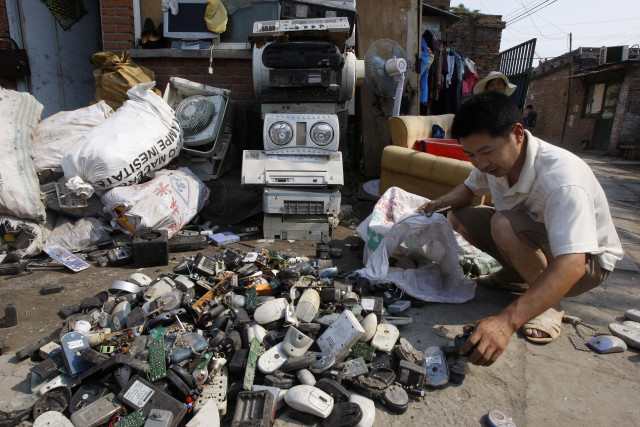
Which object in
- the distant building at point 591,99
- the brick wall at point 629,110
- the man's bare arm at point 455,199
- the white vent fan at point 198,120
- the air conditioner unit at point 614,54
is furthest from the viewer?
the air conditioner unit at point 614,54

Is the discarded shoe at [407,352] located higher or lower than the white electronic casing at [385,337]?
lower

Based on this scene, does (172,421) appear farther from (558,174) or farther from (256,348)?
(558,174)

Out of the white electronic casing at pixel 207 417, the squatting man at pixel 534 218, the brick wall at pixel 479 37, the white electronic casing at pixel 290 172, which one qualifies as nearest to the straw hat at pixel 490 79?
the white electronic casing at pixel 290 172

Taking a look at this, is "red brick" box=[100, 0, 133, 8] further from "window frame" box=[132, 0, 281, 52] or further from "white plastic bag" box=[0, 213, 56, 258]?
"white plastic bag" box=[0, 213, 56, 258]

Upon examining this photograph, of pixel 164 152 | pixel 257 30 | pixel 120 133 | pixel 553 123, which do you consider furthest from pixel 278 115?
pixel 553 123

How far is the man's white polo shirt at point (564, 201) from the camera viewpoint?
1.46 metres

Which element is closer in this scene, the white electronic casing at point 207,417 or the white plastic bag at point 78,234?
Result: the white electronic casing at point 207,417

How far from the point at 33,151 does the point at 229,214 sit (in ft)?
4.96

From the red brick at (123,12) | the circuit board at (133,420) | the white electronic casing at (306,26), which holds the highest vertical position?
the red brick at (123,12)

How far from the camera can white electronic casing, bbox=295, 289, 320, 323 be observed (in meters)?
1.75

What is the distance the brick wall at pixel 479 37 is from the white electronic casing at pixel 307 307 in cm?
1058

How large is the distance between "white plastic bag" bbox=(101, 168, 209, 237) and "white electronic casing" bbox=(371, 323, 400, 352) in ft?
5.88

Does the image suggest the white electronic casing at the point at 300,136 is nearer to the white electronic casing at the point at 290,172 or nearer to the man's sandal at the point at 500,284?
the white electronic casing at the point at 290,172

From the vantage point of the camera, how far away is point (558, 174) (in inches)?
63.3
